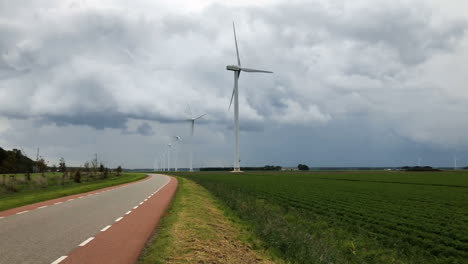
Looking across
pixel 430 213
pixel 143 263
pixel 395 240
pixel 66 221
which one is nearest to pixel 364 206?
pixel 430 213

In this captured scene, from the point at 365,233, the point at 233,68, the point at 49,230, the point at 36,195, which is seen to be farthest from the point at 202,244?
the point at 233,68

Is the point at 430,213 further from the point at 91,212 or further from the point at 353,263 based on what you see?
the point at 91,212

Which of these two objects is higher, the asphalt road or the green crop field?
the asphalt road

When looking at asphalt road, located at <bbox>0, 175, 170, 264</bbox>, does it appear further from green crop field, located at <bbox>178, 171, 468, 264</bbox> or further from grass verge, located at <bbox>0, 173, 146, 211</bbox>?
green crop field, located at <bbox>178, 171, 468, 264</bbox>

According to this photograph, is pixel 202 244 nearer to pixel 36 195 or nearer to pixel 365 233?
pixel 365 233

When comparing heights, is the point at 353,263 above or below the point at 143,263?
below

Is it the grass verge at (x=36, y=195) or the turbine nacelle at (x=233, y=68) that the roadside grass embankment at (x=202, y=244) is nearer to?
the grass verge at (x=36, y=195)

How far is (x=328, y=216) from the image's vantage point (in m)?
21.2

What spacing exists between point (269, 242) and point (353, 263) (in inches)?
100

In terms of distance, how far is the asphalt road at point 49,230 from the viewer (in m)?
9.69

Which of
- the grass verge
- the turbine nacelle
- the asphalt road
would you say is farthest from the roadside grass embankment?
the turbine nacelle

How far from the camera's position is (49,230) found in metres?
13.4

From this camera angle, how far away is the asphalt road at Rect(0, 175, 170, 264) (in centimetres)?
969

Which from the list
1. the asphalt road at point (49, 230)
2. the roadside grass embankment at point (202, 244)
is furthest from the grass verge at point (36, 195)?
the roadside grass embankment at point (202, 244)
